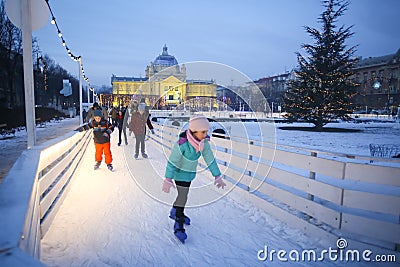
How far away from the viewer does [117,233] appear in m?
3.24

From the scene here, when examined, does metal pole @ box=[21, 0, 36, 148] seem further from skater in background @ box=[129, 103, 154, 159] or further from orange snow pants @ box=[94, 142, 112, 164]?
skater in background @ box=[129, 103, 154, 159]

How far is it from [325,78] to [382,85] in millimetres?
48744

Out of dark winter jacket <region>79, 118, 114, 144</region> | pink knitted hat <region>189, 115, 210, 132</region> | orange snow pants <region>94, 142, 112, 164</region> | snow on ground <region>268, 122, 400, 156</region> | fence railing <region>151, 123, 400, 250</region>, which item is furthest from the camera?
snow on ground <region>268, 122, 400, 156</region>

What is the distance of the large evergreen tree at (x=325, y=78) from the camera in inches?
806

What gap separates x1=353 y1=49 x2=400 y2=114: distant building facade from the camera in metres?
56.3

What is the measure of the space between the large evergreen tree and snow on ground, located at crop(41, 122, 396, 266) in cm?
1807

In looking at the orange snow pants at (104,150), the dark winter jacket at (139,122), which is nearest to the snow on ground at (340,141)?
the dark winter jacket at (139,122)

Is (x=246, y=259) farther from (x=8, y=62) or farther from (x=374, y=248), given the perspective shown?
(x=8, y=62)

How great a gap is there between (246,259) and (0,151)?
1068 cm

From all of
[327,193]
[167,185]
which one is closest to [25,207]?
[167,185]

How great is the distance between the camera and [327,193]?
3.17 metres

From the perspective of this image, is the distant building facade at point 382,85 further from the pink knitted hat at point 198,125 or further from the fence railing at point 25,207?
the fence railing at point 25,207

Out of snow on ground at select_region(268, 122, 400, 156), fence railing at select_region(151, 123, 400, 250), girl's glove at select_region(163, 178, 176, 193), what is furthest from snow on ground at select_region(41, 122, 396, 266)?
snow on ground at select_region(268, 122, 400, 156)

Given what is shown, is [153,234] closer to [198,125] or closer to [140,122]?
[198,125]
